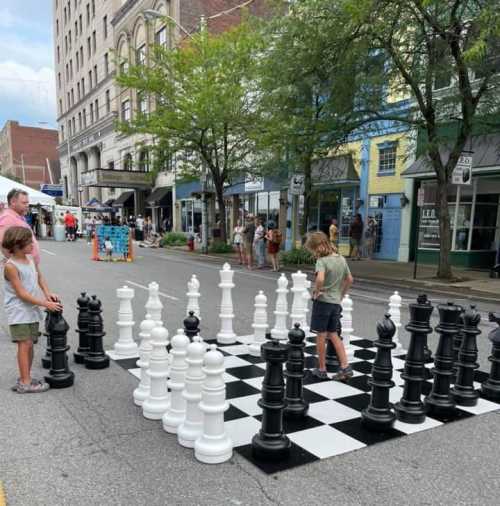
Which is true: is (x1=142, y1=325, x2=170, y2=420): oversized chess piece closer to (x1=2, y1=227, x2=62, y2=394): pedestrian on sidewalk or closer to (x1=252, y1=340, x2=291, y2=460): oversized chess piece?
(x1=252, y1=340, x2=291, y2=460): oversized chess piece

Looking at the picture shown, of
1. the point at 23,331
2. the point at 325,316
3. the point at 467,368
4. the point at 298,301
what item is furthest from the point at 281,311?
the point at 23,331

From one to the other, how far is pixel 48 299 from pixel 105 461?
1941mm

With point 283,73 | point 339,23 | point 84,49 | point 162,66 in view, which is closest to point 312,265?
point 283,73

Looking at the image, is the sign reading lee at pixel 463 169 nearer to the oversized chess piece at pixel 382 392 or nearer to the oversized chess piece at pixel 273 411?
the oversized chess piece at pixel 382 392

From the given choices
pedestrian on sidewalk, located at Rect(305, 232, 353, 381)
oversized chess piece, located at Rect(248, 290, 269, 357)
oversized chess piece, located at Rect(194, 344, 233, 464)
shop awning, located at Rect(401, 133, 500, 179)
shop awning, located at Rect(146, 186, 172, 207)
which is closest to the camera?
oversized chess piece, located at Rect(194, 344, 233, 464)

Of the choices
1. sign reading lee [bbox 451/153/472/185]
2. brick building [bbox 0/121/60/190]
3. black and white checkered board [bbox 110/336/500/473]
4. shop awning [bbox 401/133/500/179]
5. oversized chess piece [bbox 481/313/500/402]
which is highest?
brick building [bbox 0/121/60/190]

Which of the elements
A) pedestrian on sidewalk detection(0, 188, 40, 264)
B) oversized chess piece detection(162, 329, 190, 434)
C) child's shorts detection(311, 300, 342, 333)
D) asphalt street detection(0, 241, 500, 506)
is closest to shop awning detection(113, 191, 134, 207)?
pedestrian on sidewalk detection(0, 188, 40, 264)

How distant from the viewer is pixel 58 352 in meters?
4.02

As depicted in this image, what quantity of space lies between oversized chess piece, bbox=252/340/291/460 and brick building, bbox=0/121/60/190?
8441 cm

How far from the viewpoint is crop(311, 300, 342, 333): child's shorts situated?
4.32 m

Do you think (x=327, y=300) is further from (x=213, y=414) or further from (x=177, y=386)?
(x=213, y=414)

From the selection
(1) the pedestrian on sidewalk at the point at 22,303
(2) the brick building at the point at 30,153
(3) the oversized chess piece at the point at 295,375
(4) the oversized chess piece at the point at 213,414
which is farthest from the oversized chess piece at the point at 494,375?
(2) the brick building at the point at 30,153

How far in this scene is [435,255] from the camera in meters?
15.4

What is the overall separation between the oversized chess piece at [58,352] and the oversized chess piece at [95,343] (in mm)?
499
